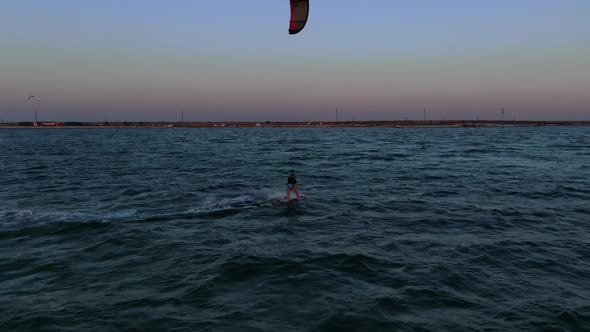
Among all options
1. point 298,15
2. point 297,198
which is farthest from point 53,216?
point 298,15

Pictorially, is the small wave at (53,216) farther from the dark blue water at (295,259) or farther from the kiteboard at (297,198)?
the kiteboard at (297,198)

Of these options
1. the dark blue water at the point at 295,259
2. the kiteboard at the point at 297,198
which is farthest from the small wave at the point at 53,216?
the kiteboard at the point at 297,198

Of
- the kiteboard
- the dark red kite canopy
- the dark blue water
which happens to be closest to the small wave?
the dark blue water

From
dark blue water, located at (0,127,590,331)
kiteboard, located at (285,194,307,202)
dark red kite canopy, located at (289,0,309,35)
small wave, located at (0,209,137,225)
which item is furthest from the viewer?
kiteboard, located at (285,194,307,202)

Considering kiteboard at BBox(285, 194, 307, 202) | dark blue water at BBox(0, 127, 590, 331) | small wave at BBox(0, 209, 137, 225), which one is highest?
kiteboard at BBox(285, 194, 307, 202)

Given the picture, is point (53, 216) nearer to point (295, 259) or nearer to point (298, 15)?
point (295, 259)

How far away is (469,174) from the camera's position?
3244 cm

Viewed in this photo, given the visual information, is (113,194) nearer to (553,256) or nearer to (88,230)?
(88,230)

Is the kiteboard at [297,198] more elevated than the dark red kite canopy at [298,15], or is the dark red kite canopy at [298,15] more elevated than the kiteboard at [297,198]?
the dark red kite canopy at [298,15]

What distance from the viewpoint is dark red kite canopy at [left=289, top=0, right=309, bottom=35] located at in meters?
9.42

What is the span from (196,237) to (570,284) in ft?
40.8

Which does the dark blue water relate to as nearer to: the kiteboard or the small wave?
Answer: the small wave

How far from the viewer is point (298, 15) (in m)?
9.58

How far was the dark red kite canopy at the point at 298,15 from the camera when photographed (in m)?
9.42
